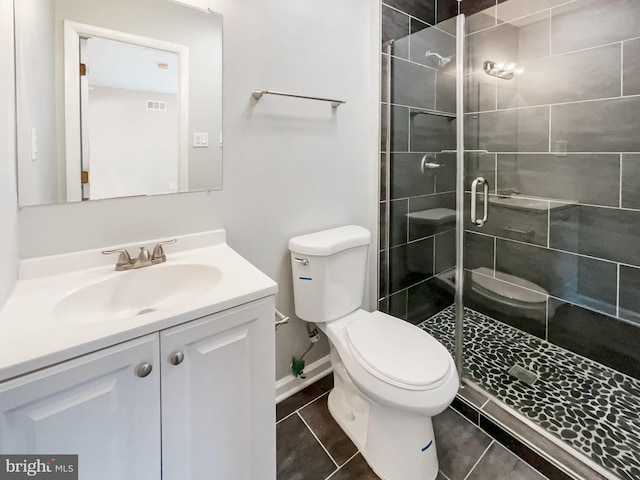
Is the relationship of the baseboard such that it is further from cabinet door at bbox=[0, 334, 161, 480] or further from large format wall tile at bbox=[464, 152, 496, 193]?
large format wall tile at bbox=[464, 152, 496, 193]

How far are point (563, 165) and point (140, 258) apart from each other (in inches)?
89.5

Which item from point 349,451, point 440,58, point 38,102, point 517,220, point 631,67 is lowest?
point 349,451

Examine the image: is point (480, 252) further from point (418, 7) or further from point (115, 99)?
point (115, 99)

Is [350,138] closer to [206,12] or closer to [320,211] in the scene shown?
[320,211]

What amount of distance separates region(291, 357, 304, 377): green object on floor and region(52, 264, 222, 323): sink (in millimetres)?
774

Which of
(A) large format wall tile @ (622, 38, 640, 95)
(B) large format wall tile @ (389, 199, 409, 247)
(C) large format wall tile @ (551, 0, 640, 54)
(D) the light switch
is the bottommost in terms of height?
(B) large format wall tile @ (389, 199, 409, 247)

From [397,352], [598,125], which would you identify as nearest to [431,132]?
[598,125]

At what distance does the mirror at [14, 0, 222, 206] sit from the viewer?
105 cm

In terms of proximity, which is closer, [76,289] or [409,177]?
[76,289]

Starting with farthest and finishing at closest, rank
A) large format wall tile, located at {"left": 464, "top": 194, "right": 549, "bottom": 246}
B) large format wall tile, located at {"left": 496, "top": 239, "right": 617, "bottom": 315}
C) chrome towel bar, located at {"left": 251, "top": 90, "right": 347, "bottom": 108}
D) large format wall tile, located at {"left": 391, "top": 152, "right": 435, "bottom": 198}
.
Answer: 1. large format wall tile, located at {"left": 464, "top": 194, "right": 549, "bottom": 246}
2. large format wall tile, located at {"left": 391, "top": 152, "right": 435, "bottom": 198}
3. large format wall tile, located at {"left": 496, "top": 239, "right": 617, "bottom": 315}
4. chrome towel bar, located at {"left": 251, "top": 90, "right": 347, "bottom": 108}

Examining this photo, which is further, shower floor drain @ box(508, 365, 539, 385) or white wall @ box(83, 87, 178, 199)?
shower floor drain @ box(508, 365, 539, 385)

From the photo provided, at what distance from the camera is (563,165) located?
196 cm

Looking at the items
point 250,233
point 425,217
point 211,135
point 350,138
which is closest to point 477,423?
point 425,217

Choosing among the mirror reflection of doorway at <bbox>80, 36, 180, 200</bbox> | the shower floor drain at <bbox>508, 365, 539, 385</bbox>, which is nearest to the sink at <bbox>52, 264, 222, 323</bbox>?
the mirror reflection of doorway at <bbox>80, 36, 180, 200</bbox>
